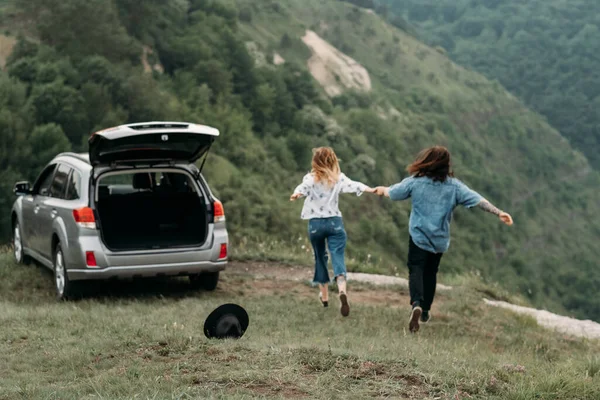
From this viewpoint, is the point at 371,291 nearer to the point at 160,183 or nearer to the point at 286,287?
the point at 286,287

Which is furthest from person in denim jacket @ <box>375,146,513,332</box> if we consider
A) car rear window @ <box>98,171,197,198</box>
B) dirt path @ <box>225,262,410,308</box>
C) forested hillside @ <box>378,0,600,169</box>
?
forested hillside @ <box>378,0,600,169</box>

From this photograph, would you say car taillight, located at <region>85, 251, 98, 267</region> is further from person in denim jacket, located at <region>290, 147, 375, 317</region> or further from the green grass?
person in denim jacket, located at <region>290, 147, 375, 317</region>

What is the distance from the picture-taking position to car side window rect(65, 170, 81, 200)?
9.33 meters

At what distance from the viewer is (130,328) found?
674cm

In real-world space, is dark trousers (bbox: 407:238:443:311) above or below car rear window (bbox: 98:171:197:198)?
above

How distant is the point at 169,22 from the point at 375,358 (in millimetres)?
70260

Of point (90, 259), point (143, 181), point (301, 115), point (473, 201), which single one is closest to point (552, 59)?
point (301, 115)

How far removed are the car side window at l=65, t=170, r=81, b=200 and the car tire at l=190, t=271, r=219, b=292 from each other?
1.68m

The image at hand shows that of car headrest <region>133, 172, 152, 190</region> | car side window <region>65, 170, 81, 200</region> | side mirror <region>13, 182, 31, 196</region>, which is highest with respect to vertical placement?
car side window <region>65, 170, 81, 200</region>

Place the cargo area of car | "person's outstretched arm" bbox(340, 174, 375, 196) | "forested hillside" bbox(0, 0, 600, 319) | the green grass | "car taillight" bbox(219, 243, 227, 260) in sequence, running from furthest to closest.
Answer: "forested hillside" bbox(0, 0, 600, 319)
the cargo area of car
"car taillight" bbox(219, 243, 227, 260)
"person's outstretched arm" bbox(340, 174, 375, 196)
the green grass

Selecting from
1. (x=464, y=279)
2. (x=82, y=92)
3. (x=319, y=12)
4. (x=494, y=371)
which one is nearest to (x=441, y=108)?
(x=319, y=12)

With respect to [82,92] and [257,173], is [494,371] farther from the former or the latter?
[257,173]

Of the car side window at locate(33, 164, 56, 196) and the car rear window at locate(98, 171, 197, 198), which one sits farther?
the car side window at locate(33, 164, 56, 196)

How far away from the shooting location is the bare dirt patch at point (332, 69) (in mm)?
106188
